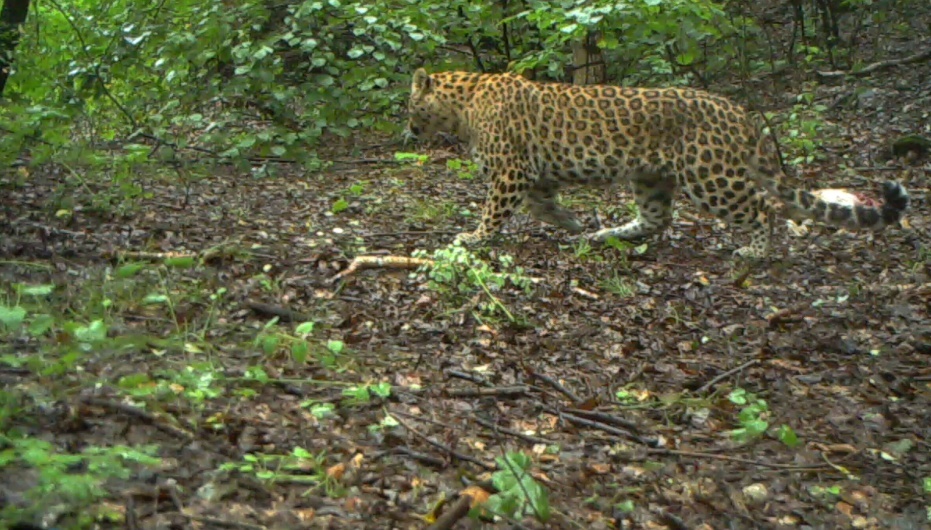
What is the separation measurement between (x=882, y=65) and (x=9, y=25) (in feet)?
34.2

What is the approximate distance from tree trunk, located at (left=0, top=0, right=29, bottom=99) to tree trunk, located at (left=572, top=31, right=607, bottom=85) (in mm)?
6404

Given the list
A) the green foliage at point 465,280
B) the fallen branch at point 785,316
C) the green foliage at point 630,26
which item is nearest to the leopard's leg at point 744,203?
the fallen branch at point 785,316

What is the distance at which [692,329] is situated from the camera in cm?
741

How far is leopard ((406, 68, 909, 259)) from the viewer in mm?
8867

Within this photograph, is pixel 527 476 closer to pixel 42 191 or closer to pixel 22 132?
pixel 22 132

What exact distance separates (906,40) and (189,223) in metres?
11.0

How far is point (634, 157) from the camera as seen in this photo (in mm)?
9023

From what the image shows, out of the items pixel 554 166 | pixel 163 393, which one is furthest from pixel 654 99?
pixel 163 393

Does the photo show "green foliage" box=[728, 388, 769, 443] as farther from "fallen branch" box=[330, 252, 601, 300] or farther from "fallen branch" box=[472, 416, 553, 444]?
"fallen branch" box=[330, 252, 601, 300]

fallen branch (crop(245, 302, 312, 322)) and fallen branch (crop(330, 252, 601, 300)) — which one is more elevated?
fallen branch (crop(245, 302, 312, 322))

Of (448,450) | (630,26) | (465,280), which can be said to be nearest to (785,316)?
(465,280)

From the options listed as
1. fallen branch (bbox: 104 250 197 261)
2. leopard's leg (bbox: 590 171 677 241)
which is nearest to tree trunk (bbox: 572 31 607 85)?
leopard's leg (bbox: 590 171 677 241)

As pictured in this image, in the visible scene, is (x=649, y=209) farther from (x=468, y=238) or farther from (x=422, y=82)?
(x=422, y=82)

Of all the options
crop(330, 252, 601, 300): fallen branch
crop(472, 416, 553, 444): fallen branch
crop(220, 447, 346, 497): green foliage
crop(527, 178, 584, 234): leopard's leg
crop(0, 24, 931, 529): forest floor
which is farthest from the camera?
crop(527, 178, 584, 234): leopard's leg
